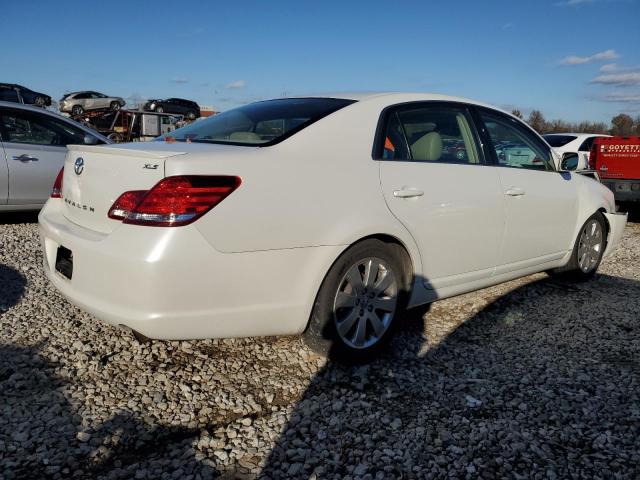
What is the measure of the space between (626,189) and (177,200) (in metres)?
8.19

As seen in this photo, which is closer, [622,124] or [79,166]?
[79,166]

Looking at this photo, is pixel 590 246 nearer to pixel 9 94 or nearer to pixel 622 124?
pixel 9 94

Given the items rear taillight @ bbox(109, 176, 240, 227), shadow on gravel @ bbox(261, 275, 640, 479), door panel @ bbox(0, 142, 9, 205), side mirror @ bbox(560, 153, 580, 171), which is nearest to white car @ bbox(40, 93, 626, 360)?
rear taillight @ bbox(109, 176, 240, 227)

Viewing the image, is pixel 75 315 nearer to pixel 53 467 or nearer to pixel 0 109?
pixel 53 467

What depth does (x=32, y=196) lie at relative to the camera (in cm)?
629

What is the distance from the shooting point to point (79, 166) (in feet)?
9.28

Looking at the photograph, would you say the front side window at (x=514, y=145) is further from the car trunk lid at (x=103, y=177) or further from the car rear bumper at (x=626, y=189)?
the car rear bumper at (x=626, y=189)

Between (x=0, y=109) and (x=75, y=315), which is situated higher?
(x=0, y=109)

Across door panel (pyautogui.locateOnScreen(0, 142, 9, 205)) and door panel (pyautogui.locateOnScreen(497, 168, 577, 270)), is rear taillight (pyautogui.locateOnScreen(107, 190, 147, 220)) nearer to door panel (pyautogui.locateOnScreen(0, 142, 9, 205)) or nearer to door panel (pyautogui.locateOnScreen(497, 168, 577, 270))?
door panel (pyautogui.locateOnScreen(497, 168, 577, 270))

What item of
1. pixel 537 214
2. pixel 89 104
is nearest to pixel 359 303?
pixel 537 214

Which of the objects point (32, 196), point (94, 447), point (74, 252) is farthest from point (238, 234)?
point (32, 196)

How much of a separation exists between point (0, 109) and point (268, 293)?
5227 mm

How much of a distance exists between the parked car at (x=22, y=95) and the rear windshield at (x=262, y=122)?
881 inches

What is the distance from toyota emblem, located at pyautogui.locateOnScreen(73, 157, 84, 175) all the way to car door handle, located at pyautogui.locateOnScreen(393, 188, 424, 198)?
1701 millimetres
